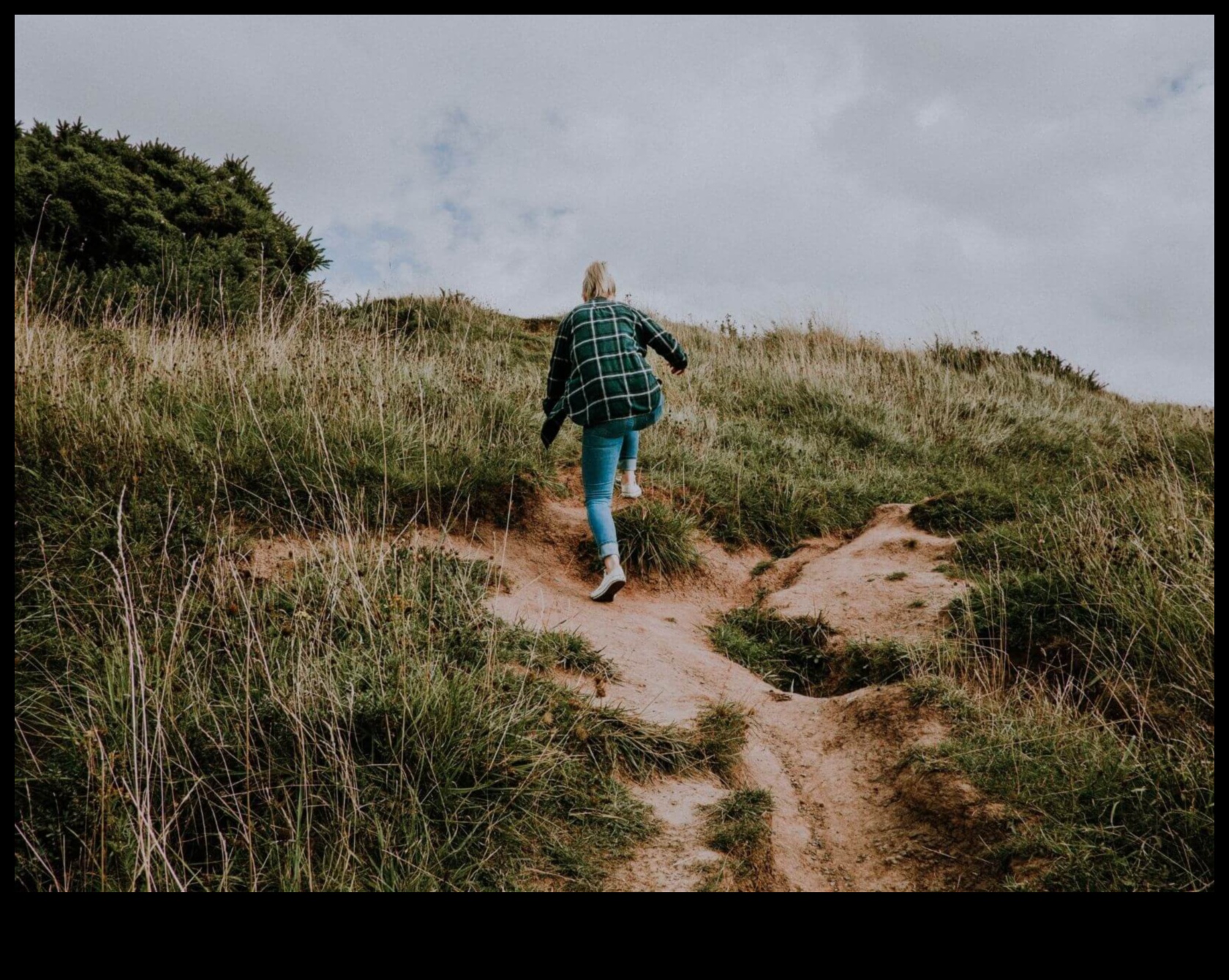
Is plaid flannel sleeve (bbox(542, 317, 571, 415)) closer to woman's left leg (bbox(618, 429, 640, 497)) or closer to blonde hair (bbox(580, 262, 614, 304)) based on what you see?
blonde hair (bbox(580, 262, 614, 304))

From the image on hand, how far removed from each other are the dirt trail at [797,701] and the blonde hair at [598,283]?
1773mm

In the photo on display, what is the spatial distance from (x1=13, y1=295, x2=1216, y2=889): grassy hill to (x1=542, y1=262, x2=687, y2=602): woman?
2.80ft

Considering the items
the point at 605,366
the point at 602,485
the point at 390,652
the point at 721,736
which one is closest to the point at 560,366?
the point at 605,366

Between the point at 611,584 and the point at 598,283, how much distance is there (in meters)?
2.15

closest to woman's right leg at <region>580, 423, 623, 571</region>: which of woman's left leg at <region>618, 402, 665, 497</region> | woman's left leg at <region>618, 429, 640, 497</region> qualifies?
woman's left leg at <region>618, 402, 665, 497</region>

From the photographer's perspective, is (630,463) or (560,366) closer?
(560,366)

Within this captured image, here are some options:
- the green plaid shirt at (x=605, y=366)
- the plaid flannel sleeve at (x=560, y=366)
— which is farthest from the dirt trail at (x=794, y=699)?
the green plaid shirt at (x=605, y=366)

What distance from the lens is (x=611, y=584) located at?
469cm

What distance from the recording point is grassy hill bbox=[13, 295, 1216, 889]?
86.7 inches

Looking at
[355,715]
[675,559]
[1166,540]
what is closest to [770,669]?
[675,559]

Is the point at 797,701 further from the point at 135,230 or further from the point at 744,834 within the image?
the point at 135,230

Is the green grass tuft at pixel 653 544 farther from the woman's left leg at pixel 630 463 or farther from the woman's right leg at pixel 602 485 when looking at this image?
the woman's right leg at pixel 602 485

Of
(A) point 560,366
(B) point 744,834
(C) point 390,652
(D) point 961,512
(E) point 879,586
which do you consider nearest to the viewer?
(B) point 744,834

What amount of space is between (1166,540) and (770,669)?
241 centimetres
